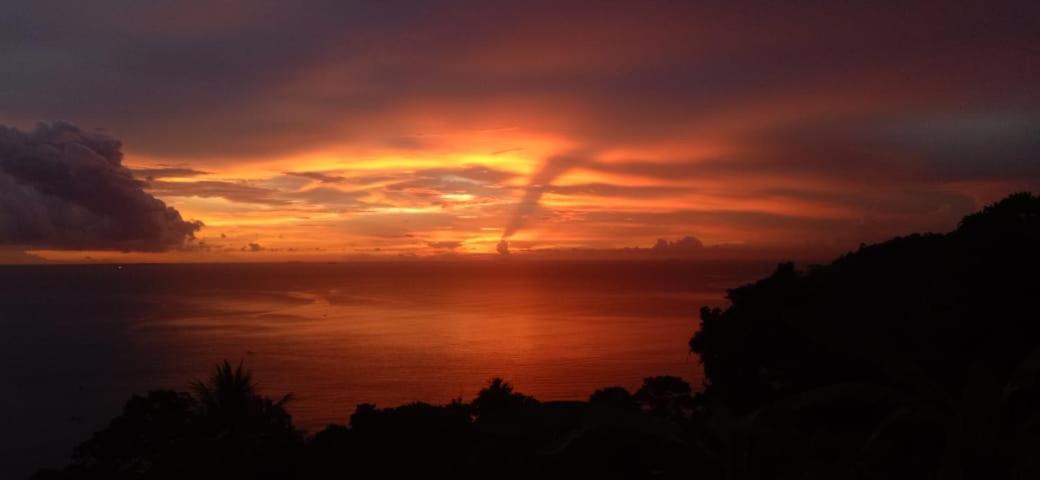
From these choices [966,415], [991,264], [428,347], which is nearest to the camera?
[966,415]

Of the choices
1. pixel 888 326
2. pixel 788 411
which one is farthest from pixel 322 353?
pixel 788 411

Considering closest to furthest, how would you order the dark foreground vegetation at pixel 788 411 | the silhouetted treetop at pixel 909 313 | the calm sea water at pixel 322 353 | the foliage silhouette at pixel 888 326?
1. the dark foreground vegetation at pixel 788 411
2. the foliage silhouette at pixel 888 326
3. the silhouetted treetop at pixel 909 313
4. the calm sea water at pixel 322 353

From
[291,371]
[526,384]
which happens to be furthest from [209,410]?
[291,371]

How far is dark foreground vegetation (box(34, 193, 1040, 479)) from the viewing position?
6.21 meters

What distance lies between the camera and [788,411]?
8.22 meters

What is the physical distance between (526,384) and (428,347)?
79.7 feet

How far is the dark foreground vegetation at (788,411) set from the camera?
20.4 ft

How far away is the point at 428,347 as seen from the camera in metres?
96.9

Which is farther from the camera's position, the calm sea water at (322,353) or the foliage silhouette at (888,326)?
the calm sea water at (322,353)

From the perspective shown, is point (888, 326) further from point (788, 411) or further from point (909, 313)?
point (788, 411)

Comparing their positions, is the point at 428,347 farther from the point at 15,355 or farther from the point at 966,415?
the point at 966,415

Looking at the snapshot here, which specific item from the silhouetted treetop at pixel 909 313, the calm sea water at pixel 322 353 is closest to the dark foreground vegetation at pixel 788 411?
the silhouetted treetop at pixel 909 313

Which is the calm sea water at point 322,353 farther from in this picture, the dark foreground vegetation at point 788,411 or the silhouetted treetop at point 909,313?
the silhouetted treetop at point 909,313

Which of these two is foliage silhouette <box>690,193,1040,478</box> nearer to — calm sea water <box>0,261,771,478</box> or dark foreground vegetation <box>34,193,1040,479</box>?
dark foreground vegetation <box>34,193,1040,479</box>
